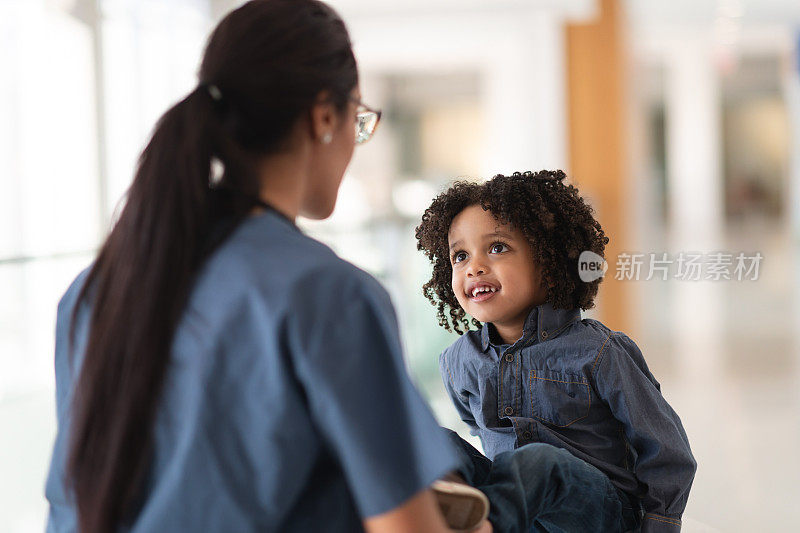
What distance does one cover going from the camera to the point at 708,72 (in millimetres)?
15891

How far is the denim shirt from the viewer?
1280 millimetres

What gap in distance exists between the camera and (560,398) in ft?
4.37

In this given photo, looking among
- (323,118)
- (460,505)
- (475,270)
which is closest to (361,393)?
(460,505)

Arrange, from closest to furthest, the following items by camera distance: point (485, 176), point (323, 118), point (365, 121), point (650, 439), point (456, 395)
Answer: point (323, 118)
point (365, 121)
point (650, 439)
point (456, 395)
point (485, 176)

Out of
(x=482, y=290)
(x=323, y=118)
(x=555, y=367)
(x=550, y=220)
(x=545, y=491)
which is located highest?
(x=323, y=118)

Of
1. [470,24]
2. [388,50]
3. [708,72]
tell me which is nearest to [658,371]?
[470,24]

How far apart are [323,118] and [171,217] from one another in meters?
0.22

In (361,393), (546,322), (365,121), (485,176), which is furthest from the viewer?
(485,176)

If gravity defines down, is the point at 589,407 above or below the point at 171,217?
below

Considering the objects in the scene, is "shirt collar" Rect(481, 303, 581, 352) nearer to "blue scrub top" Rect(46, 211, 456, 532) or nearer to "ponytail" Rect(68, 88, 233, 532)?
"blue scrub top" Rect(46, 211, 456, 532)

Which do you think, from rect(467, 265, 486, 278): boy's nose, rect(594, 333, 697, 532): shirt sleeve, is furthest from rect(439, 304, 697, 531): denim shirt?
rect(467, 265, 486, 278): boy's nose

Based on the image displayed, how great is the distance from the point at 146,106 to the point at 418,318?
170 cm

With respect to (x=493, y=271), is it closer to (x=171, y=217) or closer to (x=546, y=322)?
(x=546, y=322)

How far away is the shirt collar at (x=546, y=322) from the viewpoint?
1371 millimetres
